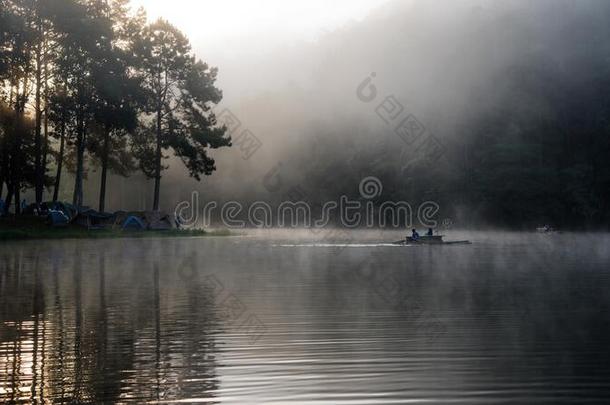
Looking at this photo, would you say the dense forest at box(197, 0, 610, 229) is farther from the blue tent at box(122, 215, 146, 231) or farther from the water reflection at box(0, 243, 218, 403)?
the water reflection at box(0, 243, 218, 403)

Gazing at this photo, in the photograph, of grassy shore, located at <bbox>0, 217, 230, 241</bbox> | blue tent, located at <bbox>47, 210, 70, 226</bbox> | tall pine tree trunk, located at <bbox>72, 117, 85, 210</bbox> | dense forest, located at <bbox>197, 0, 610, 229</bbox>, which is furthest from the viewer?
dense forest, located at <bbox>197, 0, 610, 229</bbox>

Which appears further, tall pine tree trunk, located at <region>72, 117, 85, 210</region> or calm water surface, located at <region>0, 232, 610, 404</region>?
tall pine tree trunk, located at <region>72, 117, 85, 210</region>

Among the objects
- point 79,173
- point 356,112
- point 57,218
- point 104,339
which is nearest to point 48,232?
point 57,218

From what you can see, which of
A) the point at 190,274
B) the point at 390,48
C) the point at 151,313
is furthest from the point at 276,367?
the point at 390,48

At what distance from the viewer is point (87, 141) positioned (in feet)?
259

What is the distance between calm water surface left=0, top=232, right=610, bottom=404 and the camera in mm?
10648

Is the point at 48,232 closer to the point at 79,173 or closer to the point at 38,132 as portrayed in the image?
the point at 38,132

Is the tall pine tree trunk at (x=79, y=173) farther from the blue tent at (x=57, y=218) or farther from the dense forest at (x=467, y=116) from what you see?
the dense forest at (x=467, y=116)

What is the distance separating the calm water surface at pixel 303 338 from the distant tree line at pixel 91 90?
39.7m

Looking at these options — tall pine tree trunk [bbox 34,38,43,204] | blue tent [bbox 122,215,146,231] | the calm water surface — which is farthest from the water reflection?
blue tent [bbox 122,215,146,231]

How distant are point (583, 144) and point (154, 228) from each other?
85.4 m

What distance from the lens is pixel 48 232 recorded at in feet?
205

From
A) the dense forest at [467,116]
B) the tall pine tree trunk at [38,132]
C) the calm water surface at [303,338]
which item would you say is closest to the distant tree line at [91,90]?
the tall pine tree trunk at [38,132]

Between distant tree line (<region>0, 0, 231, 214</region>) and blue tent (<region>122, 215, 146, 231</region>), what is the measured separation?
306cm
